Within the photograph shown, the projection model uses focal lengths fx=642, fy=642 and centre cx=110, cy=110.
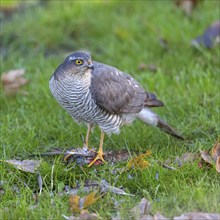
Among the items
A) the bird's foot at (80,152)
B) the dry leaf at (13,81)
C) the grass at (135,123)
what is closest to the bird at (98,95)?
the bird's foot at (80,152)

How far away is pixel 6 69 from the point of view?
8492 mm

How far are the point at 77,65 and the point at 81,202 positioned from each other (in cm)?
139

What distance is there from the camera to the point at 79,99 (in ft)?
18.7

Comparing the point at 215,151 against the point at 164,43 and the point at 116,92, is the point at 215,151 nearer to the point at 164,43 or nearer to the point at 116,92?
the point at 116,92

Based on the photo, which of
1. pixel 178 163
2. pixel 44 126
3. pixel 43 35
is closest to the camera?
pixel 178 163

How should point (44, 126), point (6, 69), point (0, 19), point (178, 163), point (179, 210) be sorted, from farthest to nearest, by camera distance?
point (0, 19) < point (6, 69) < point (44, 126) < point (178, 163) < point (179, 210)

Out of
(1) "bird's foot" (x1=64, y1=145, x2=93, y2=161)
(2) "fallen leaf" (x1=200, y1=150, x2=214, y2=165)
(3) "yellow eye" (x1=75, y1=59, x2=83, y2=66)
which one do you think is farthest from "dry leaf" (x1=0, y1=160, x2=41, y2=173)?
(2) "fallen leaf" (x1=200, y1=150, x2=214, y2=165)

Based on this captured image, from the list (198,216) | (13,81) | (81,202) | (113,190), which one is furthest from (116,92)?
(13,81)

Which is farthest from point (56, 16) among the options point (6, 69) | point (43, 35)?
point (6, 69)

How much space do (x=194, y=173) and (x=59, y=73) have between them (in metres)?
1.51

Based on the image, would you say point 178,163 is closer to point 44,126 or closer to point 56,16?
point 44,126

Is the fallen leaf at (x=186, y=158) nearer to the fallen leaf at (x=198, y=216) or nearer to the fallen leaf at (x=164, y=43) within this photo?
the fallen leaf at (x=198, y=216)

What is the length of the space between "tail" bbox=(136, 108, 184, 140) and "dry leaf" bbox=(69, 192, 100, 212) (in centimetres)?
167

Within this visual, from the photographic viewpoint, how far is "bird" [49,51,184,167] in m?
5.73
